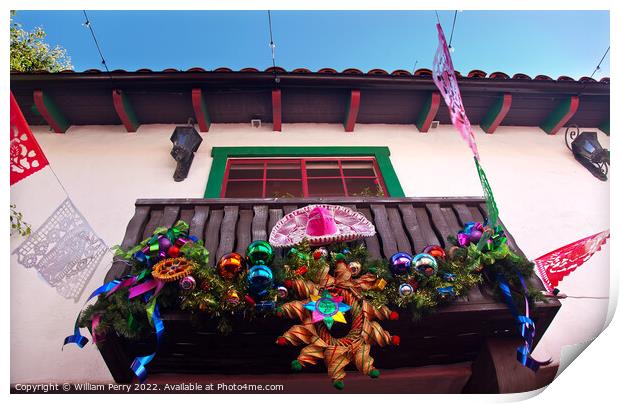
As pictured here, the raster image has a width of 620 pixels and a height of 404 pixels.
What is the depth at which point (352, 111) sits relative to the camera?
691 cm

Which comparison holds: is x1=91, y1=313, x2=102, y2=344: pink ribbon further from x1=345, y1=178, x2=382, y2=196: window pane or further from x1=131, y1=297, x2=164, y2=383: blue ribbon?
x1=345, y1=178, x2=382, y2=196: window pane

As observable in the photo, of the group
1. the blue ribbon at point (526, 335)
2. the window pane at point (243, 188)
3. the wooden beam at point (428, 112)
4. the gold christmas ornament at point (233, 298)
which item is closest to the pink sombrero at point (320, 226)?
the gold christmas ornament at point (233, 298)

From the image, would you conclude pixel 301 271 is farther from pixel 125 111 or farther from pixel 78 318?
pixel 125 111

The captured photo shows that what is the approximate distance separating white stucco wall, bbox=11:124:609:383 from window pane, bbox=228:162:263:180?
0.37 meters

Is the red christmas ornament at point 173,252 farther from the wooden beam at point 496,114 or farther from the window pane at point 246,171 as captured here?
the wooden beam at point 496,114

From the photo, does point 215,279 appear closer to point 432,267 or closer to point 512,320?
point 432,267

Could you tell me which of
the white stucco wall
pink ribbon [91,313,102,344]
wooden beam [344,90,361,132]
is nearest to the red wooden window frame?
the white stucco wall

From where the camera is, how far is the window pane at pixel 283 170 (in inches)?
261


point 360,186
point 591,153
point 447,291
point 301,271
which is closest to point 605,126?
point 591,153

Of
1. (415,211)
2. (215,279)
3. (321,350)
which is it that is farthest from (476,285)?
(215,279)

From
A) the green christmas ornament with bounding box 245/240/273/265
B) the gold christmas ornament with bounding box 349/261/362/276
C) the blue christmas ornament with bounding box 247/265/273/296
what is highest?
the green christmas ornament with bounding box 245/240/273/265

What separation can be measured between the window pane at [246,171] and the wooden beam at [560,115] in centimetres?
500

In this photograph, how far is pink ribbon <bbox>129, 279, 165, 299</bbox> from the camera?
3256 mm

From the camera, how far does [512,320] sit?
352 centimetres
